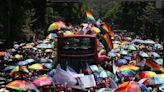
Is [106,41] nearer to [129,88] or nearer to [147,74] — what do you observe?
[147,74]

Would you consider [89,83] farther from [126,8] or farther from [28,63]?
[126,8]

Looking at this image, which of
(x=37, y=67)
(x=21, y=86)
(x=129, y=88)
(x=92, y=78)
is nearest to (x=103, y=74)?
(x=92, y=78)

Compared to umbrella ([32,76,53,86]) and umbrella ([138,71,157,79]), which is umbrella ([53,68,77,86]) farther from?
umbrella ([138,71,157,79])

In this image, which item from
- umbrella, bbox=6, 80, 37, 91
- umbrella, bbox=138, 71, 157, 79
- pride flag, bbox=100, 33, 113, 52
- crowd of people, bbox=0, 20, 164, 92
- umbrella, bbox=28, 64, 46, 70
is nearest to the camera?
umbrella, bbox=6, 80, 37, 91

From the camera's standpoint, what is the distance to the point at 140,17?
71688 millimetres

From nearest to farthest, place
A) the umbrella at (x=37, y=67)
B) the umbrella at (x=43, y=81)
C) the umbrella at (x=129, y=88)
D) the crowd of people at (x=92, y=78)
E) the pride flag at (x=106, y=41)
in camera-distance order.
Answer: the umbrella at (x=129, y=88), the crowd of people at (x=92, y=78), the umbrella at (x=43, y=81), the umbrella at (x=37, y=67), the pride flag at (x=106, y=41)

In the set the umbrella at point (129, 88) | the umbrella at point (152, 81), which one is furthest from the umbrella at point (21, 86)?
the umbrella at point (152, 81)

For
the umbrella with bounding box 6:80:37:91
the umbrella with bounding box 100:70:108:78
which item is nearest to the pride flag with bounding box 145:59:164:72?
the umbrella with bounding box 100:70:108:78

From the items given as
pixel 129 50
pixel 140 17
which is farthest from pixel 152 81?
pixel 140 17

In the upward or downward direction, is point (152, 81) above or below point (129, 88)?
below

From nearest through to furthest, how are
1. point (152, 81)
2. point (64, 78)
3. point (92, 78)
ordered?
point (92, 78) < point (64, 78) < point (152, 81)

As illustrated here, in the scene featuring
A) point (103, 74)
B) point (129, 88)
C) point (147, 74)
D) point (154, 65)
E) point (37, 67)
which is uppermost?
point (129, 88)

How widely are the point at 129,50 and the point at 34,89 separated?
1635cm

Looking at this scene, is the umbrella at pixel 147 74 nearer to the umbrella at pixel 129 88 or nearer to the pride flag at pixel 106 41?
the umbrella at pixel 129 88
